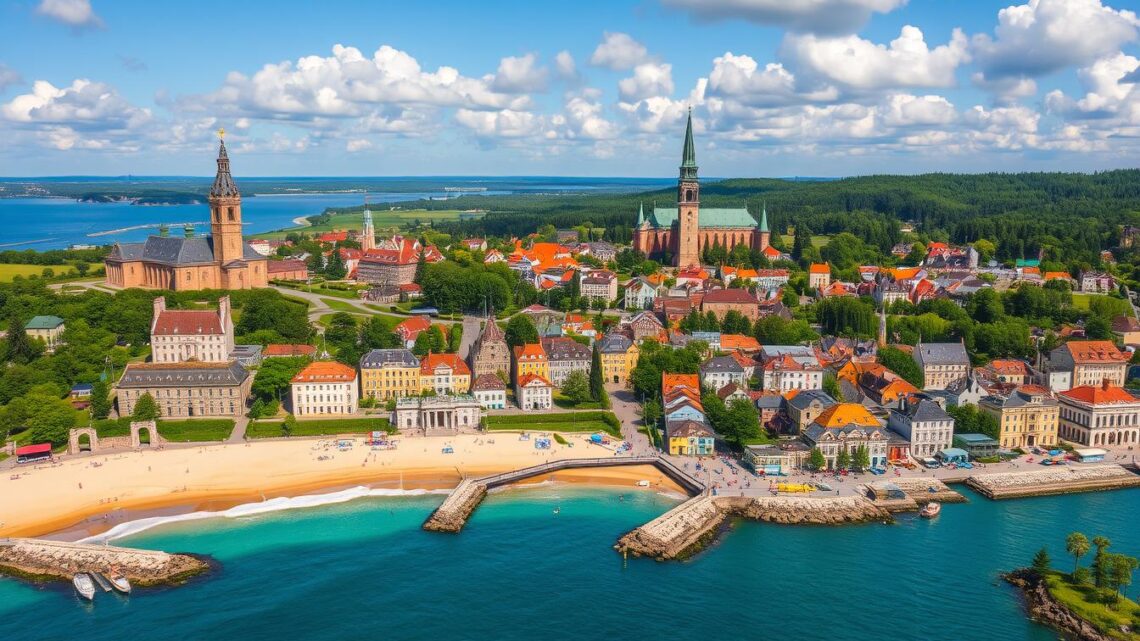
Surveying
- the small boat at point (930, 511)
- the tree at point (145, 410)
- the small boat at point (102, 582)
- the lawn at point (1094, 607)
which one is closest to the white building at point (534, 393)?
the tree at point (145, 410)

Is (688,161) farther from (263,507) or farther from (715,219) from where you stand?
(263,507)

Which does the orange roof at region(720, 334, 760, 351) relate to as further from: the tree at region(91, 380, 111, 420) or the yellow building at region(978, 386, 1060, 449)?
the tree at region(91, 380, 111, 420)

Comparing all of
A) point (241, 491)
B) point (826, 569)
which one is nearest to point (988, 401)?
point (826, 569)

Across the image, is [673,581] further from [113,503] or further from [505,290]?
[505,290]

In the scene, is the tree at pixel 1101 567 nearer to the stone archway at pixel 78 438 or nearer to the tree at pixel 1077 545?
the tree at pixel 1077 545

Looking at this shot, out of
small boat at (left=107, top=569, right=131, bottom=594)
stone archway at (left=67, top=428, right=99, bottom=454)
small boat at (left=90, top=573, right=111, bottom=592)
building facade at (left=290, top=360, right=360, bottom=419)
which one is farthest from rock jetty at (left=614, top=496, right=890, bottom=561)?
stone archway at (left=67, top=428, right=99, bottom=454)
